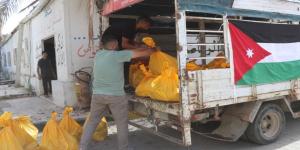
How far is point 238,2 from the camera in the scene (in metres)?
5.11

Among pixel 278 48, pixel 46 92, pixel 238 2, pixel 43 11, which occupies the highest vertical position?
pixel 43 11

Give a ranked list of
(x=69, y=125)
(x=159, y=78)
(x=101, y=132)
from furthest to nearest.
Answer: (x=101, y=132), (x=69, y=125), (x=159, y=78)

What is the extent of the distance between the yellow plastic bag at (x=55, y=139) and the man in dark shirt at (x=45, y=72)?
6.61 meters

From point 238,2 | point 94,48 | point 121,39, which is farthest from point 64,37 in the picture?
point 238,2

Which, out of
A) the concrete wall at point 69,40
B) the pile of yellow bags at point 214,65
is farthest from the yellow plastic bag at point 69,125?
the concrete wall at point 69,40

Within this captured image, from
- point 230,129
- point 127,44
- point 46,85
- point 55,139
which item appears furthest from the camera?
point 46,85

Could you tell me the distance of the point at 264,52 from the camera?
5465 millimetres

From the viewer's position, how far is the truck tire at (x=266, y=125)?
5520mm

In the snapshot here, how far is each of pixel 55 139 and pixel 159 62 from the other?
1885mm

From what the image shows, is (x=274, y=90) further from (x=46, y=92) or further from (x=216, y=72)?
(x=46, y=92)

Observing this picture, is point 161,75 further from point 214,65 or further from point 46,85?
point 46,85

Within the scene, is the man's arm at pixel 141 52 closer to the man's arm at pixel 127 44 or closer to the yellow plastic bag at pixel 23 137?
the man's arm at pixel 127 44

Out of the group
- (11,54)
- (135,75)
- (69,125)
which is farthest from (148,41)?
(11,54)

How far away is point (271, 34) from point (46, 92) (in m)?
8.63
